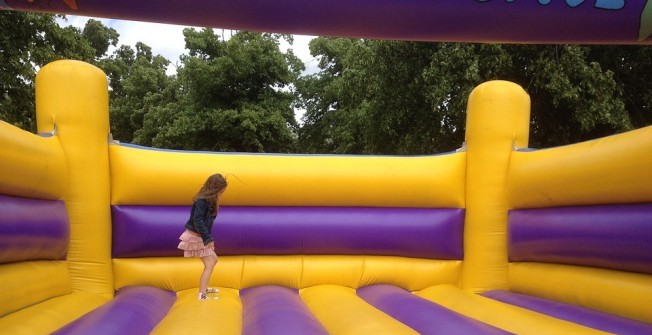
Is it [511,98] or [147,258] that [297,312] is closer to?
[147,258]

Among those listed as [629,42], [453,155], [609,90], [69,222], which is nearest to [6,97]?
[69,222]

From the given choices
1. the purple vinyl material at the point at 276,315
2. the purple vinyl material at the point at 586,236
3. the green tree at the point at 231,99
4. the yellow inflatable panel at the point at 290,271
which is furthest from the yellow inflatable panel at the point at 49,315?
the green tree at the point at 231,99

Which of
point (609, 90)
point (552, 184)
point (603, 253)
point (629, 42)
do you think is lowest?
point (603, 253)

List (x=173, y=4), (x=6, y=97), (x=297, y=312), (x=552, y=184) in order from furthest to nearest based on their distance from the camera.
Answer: (x=6, y=97) → (x=552, y=184) → (x=297, y=312) → (x=173, y=4)

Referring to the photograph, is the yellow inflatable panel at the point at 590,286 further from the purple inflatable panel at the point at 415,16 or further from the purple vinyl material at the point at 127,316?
the purple vinyl material at the point at 127,316

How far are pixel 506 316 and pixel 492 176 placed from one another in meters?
1.30

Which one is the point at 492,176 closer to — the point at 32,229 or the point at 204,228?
the point at 204,228

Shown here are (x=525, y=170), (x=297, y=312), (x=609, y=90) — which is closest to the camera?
(x=297, y=312)

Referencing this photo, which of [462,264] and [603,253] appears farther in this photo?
[462,264]

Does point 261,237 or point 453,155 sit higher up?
point 453,155

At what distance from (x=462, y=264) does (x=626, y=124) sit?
19.5ft

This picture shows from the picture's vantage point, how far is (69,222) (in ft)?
11.1

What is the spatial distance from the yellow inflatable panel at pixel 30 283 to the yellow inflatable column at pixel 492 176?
2.48 metres

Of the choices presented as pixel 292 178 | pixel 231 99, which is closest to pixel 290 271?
pixel 292 178
